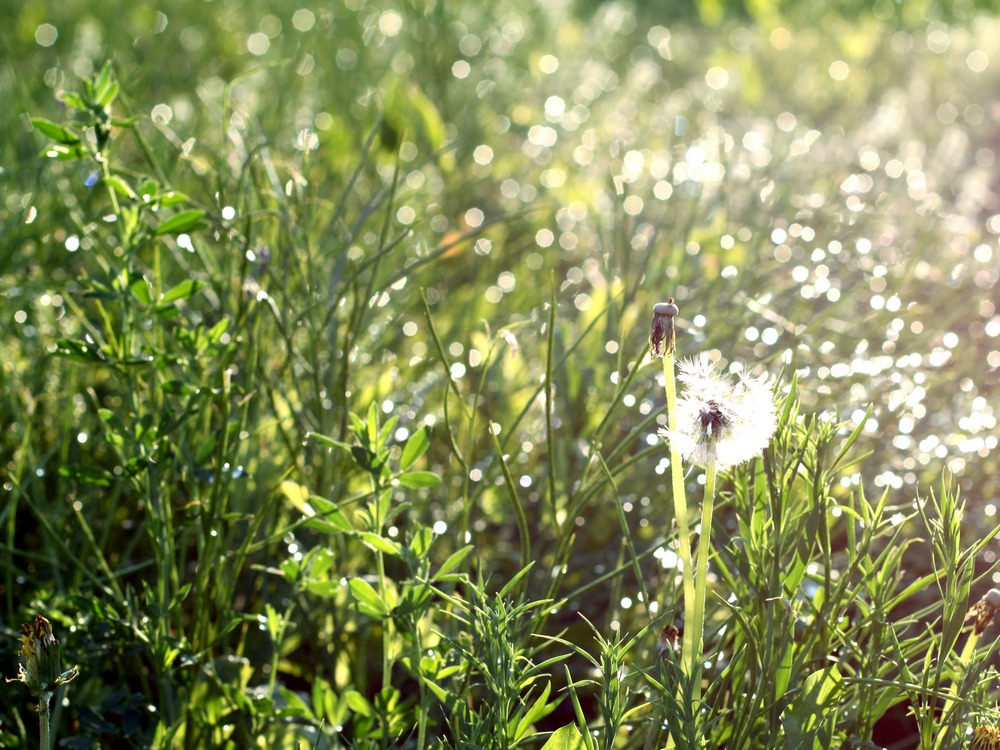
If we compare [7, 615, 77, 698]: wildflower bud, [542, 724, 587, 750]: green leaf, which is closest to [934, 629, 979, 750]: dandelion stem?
[542, 724, 587, 750]: green leaf

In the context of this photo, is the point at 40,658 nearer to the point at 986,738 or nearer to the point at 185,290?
the point at 185,290

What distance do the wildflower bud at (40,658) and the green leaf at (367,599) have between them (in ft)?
0.70

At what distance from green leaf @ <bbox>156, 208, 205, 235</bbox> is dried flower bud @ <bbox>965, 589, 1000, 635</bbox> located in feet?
2.42

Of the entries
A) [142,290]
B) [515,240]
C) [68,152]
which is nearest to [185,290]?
[142,290]

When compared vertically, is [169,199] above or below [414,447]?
above

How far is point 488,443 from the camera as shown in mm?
1323

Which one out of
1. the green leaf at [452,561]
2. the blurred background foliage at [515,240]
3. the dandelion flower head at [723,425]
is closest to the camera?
the dandelion flower head at [723,425]

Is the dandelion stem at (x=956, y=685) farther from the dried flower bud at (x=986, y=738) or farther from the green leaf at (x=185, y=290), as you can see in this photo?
the green leaf at (x=185, y=290)

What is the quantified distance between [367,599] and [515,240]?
1110mm

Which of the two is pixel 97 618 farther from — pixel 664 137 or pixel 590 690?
pixel 664 137

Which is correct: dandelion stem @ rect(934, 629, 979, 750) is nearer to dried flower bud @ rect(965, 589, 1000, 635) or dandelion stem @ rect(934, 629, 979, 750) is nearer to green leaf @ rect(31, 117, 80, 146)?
dried flower bud @ rect(965, 589, 1000, 635)

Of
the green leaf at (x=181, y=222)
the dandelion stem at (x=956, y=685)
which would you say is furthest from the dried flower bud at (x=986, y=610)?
the green leaf at (x=181, y=222)

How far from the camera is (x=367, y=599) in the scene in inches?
32.9

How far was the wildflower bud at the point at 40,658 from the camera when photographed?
684 millimetres
